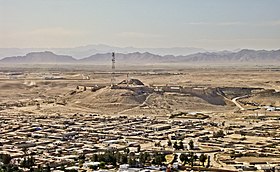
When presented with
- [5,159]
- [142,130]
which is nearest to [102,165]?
[5,159]

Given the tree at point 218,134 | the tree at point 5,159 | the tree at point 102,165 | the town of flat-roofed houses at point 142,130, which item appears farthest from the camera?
the tree at point 218,134

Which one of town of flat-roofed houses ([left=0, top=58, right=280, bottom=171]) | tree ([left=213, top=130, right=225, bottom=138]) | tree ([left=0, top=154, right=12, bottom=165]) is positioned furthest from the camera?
tree ([left=213, top=130, right=225, bottom=138])

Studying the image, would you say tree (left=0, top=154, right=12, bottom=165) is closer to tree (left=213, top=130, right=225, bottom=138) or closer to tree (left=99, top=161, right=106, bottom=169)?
tree (left=99, top=161, right=106, bottom=169)

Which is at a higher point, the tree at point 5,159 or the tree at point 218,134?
the tree at point 5,159

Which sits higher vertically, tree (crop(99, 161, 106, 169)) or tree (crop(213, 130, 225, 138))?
tree (crop(99, 161, 106, 169))

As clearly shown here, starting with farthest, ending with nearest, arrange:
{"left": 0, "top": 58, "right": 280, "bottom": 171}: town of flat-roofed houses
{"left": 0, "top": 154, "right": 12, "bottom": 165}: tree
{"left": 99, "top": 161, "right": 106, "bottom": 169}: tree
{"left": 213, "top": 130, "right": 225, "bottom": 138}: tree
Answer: {"left": 213, "top": 130, "right": 225, "bottom": 138}: tree, {"left": 0, "top": 58, "right": 280, "bottom": 171}: town of flat-roofed houses, {"left": 0, "top": 154, "right": 12, "bottom": 165}: tree, {"left": 99, "top": 161, "right": 106, "bottom": 169}: tree

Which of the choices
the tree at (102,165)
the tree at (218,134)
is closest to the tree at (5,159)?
the tree at (102,165)

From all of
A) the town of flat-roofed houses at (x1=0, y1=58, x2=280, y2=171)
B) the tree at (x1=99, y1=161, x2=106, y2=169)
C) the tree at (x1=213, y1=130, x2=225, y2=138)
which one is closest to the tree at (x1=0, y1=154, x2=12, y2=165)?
the town of flat-roofed houses at (x1=0, y1=58, x2=280, y2=171)

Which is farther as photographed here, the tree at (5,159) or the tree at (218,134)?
the tree at (218,134)

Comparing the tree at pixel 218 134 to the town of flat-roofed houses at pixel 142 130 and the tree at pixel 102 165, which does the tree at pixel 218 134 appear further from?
the tree at pixel 102 165

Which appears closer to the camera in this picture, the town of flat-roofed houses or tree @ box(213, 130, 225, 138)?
the town of flat-roofed houses

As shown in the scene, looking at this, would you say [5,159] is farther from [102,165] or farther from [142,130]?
[142,130]
